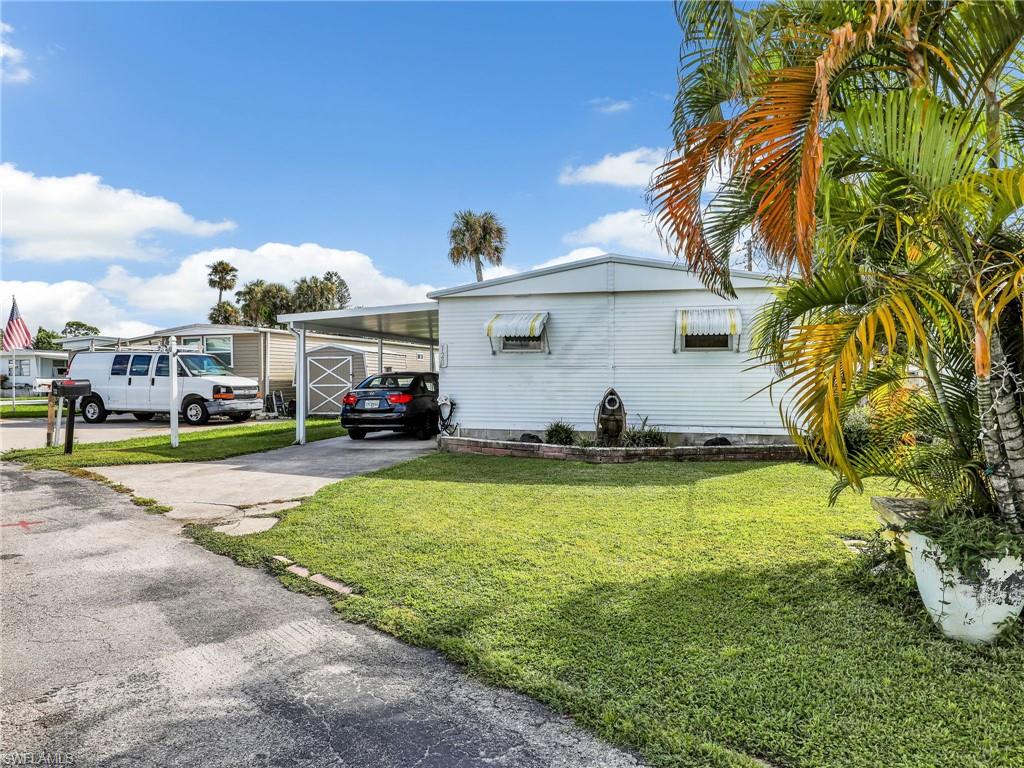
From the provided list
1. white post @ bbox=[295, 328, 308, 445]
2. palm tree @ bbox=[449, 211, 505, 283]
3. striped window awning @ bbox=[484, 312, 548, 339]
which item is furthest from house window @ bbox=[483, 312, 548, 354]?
palm tree @ bbox=[449, 211, 505, 283]

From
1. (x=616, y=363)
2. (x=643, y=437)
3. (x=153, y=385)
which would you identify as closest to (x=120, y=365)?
(x=153, y=385)

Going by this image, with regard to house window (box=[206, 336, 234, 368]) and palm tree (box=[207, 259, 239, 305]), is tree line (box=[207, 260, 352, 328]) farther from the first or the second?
house window (box=[206, 336, 234, 368])

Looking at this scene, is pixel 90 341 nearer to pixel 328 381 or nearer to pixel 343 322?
pixel 328 381

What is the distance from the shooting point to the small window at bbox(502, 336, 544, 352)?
1069 centimetres

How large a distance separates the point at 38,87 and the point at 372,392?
6912 mm

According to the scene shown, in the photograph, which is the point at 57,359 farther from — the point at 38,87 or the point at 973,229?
the point at 973,229

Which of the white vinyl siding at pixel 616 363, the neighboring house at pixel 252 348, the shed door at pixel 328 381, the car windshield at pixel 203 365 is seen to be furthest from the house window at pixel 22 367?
the white vinyl siding at pixel 616 363

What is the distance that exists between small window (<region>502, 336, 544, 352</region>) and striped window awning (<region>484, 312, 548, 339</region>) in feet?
0.87

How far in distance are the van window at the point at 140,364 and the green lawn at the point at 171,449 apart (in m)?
2.87

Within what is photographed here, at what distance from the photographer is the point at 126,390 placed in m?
15.5

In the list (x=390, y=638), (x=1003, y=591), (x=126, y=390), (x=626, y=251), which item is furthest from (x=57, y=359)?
(x=1003, y=591)

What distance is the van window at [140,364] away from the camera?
15328mm

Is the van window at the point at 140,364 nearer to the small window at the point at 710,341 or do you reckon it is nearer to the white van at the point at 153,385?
the white van at the point at 153,385

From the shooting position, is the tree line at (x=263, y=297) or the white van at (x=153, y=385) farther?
the tree line at (x=263, y=297)
